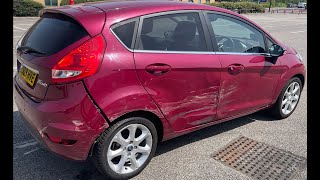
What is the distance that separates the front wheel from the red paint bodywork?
105 mm

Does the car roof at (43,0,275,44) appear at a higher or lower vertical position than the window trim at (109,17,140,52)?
higher

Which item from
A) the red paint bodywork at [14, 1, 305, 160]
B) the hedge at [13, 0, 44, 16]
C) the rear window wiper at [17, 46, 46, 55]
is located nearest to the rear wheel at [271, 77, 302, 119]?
the red paint bodywork at [14, 1, 305, 160]

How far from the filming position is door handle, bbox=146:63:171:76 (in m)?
2.68

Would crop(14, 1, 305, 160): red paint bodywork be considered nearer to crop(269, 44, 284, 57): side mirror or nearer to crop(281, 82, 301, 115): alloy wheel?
crop(269, 44, 284, 57): side mirror

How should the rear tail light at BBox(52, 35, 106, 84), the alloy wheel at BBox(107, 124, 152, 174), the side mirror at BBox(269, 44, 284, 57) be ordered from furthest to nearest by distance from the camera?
the side mirror at BBox(269, 44, 284, 57) → the alloy wheel at BBox(107, 124, 152, 174) → the rear tail light at BBox(52, 35, 106, 84)

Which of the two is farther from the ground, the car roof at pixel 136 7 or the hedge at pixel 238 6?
the hedge at pixel 238 6

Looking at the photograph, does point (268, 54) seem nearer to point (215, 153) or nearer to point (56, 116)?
point (215, 153)

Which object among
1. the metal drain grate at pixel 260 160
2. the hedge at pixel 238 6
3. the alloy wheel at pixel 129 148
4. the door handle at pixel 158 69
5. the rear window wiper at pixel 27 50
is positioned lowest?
the metal drain grate at pixel 260 160

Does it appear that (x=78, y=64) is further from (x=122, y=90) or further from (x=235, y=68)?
(x=235, y=68)

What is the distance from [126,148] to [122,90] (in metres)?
0.61

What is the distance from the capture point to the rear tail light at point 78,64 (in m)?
2.39

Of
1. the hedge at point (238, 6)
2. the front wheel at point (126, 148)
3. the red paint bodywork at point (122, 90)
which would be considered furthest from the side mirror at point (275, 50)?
the hedge at point (238, 6)

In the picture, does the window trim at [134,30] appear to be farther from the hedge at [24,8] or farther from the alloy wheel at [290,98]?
the hedge at [24,8]
